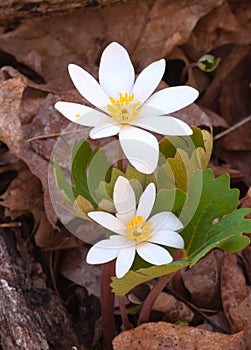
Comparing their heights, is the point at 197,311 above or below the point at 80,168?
below

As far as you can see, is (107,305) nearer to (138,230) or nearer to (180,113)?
(138,230)

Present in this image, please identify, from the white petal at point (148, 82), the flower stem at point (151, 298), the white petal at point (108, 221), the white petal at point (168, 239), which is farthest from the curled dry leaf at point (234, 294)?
the white petal at point (148, 82)

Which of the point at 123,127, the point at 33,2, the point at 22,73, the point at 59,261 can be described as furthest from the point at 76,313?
the point at 33,2

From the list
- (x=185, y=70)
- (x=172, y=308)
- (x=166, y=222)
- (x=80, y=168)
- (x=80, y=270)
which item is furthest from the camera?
(x=185, y=70)

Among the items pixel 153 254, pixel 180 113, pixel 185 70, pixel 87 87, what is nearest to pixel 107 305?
pixel 153 254

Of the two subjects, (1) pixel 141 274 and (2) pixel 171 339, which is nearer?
(1) pixel 141 274

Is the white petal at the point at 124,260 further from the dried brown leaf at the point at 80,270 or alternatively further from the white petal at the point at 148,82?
the dried brown leaf at the point at 80,270

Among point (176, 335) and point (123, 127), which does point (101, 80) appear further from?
point (176, 335)
